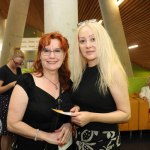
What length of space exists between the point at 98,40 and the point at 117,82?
319mm

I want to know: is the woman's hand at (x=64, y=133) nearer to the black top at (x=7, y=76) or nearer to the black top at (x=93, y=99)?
the black top at (x=93, y=99)

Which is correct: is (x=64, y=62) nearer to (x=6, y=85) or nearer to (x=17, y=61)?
(x=6, y=85)

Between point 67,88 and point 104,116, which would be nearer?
point 104,116

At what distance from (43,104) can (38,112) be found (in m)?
0.06

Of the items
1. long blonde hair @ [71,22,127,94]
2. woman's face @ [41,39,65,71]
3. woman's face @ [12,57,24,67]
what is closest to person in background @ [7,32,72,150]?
woman's face @ [41,39,65,71]

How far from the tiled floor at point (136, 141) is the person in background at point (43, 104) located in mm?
3202

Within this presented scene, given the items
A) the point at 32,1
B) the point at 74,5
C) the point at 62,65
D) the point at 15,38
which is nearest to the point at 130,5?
the point at 15,38

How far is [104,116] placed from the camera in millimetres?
1756

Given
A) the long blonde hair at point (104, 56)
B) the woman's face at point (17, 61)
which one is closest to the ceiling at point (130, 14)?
the woman's face at point (17, 61)

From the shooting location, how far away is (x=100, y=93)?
1780 mm

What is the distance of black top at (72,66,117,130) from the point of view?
1786mm

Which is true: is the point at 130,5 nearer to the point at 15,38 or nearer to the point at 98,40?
the point at 15,38

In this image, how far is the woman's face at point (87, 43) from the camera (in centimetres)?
179

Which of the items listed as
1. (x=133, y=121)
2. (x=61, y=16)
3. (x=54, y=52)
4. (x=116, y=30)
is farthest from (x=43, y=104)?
(x=116, y=30)
